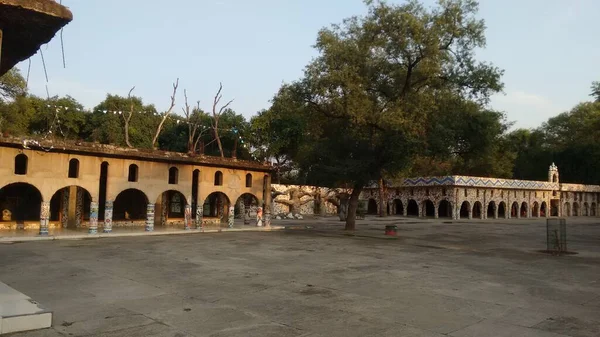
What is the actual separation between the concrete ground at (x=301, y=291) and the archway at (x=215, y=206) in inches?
615

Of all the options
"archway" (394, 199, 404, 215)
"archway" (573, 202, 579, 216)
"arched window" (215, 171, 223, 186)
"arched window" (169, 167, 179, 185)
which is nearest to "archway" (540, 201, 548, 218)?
"archway" (573, 202, 579, 216)

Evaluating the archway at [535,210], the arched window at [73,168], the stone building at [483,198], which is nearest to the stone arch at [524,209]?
the stone building at [483,198]

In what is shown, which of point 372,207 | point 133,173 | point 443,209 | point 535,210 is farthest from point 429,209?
point 133,173

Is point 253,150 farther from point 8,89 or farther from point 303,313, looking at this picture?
point 303,313

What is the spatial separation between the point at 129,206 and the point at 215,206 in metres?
6.65

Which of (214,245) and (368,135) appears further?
(368,135)

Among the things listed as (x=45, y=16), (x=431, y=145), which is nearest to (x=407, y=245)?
(x=431, y=145)

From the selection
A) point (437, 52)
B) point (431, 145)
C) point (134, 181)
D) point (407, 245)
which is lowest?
point (407, 245)

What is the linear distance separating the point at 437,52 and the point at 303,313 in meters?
20.6

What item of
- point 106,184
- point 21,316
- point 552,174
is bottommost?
point 21,316

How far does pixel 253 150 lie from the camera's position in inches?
2151

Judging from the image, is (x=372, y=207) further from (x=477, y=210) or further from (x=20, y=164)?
(x=20, y=164)

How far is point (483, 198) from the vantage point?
56.4 metres

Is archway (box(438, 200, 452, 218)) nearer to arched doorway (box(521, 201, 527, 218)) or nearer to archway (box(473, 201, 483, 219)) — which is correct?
archway (box(473, 201, 483, 219))
